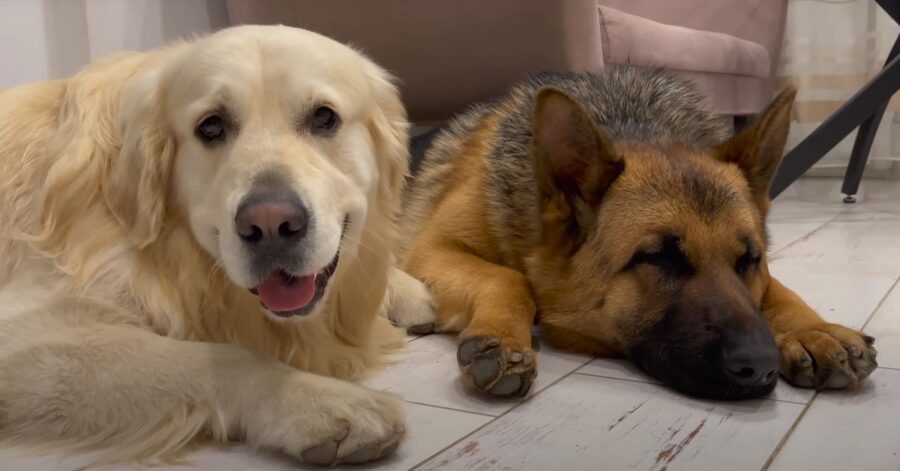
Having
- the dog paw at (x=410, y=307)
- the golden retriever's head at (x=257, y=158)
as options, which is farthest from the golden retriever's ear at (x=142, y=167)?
the dog paw at (x=410, y=307)

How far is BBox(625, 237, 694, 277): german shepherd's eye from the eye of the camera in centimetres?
168

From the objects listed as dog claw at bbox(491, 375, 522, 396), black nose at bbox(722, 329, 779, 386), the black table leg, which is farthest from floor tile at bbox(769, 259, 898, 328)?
the black table leg

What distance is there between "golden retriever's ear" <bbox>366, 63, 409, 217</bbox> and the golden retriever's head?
6 centimetres

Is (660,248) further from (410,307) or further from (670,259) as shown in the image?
(410,307)

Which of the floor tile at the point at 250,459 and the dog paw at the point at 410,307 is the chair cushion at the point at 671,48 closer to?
the dog paw at the point at 410,307

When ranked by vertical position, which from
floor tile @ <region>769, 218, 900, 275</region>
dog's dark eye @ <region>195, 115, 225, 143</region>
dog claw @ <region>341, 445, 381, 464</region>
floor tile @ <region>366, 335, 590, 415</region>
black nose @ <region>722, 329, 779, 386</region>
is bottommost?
floor tile @ <region>769, 218, 900, 275</region>

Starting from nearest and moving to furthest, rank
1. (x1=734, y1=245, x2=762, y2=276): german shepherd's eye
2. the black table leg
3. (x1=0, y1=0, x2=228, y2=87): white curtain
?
(x1=734, y1=245, x2=762, y2=276): german shepherd's eye, (x1=0, y1=0, x2=228, y2=87): white curtain, the black table leg

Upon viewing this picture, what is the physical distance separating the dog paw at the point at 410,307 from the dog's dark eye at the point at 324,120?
693 millimetres

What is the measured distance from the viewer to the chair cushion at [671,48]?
10.5 feet

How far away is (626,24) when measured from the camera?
128 inches

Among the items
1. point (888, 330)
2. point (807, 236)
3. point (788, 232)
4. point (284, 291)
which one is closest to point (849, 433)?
point (888, 330)

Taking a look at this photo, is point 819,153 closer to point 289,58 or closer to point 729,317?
point 729,317

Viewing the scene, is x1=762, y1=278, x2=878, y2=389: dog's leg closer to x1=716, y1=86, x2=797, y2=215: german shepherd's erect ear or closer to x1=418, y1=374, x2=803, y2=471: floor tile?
x1=418, y1=374, x2=803, y2=471: floor tile

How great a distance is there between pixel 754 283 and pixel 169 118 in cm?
124
